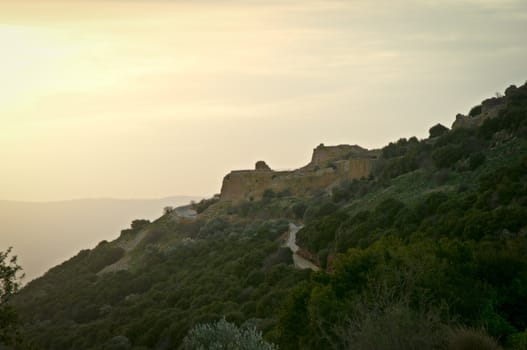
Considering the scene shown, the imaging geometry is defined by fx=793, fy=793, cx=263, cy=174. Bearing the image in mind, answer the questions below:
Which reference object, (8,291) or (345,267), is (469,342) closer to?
(345,267)

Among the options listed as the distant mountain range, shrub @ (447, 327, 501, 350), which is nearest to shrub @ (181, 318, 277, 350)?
shrub @ (447, 327, 501, 350)

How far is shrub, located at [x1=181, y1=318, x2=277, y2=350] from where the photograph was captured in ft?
51.9

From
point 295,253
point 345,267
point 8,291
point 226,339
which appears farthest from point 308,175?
point 226,339

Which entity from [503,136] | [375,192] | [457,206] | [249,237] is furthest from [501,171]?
[249,237]

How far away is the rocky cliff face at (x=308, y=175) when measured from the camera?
212ft

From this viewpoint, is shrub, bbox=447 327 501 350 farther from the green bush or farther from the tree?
the green bush

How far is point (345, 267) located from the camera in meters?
20.0

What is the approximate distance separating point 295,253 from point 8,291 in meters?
22.8

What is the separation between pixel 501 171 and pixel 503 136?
29.4 ft

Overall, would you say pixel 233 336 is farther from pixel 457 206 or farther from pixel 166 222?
pixel 166 222

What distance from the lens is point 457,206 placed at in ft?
91.6

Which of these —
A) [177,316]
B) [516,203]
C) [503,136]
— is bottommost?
[177,316]

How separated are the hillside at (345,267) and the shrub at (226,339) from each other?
5.28 ft

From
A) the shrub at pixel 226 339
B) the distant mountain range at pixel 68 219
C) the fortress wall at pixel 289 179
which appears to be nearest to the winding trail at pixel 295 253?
the fortress wall at pixel 289 179
